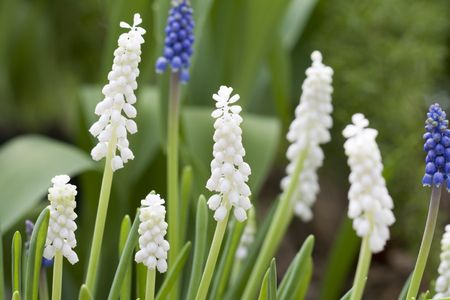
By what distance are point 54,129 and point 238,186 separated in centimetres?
181

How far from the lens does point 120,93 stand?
693 millimetres

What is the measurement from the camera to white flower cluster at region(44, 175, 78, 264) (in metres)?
0.68

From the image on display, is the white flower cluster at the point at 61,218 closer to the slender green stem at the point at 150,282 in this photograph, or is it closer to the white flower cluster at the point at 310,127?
the slender green stem at the point at 150,282

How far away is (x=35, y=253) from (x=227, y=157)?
0.62ft

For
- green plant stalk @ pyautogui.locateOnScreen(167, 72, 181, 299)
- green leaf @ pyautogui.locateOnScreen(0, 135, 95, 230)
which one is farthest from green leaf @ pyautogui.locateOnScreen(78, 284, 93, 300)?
green leaf @ pyautogui.locateOnScreen(0, 135, 95, 230)

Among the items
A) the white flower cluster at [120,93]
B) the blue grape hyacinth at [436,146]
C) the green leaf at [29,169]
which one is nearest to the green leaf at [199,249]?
the white flower cluster at [120,93]

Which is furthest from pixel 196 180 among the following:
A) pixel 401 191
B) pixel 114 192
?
pixel 401 191

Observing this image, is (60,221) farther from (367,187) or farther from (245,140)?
(245,140)

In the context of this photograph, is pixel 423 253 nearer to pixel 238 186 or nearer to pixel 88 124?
pixel 238 186

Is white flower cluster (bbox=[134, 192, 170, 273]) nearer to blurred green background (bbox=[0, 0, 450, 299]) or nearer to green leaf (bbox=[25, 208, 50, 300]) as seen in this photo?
green leaf (bbox=[25, 208, 50, 300])

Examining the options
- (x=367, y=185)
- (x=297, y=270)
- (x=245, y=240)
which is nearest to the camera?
(x=367, y=185)

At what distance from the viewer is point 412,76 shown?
5.37ft

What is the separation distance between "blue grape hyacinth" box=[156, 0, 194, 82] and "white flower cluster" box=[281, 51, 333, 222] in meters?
0.13

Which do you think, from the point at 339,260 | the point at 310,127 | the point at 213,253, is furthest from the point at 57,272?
the point at 339,260
